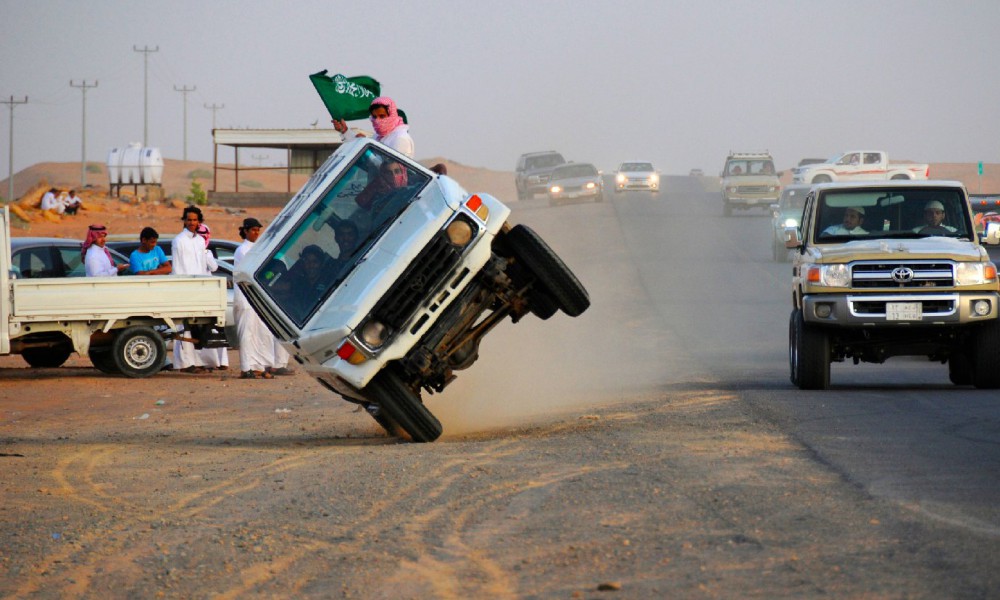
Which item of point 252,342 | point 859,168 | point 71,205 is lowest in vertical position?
point 252,342

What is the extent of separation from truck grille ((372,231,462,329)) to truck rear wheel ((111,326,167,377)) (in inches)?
362

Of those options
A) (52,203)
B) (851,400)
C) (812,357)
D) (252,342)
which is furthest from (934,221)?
(52,203)

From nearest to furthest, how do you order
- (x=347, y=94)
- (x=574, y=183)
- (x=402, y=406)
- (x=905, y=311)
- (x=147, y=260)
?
(x=402, y=406) → (x=347, y=94) → (x=905, y=311) → (x=147, y=260) → (x=574, y=183)

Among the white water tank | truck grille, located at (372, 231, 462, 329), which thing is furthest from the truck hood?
the white water tank

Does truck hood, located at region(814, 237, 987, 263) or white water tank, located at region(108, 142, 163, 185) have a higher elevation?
white water tank, located at region(108, 142, 163, 185)

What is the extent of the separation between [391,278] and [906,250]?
5.91 meters

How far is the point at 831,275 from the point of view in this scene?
13.5 meters

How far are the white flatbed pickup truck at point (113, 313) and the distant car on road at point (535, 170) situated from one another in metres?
37.5

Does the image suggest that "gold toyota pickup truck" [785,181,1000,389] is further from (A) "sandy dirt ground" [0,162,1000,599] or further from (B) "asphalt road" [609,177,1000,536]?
(A) "sandy dirt ground" [0,162,1000,599]

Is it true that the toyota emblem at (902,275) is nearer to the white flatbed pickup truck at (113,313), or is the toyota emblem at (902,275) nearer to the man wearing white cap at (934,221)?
the man wearing white cap at (934,221)

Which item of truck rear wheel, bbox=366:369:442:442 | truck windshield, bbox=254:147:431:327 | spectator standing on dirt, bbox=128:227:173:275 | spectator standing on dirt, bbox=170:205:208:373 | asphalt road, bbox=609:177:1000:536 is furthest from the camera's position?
spectator standing on dirt, bbox=128:227:173:275

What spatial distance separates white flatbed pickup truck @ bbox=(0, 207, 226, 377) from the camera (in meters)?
17.4

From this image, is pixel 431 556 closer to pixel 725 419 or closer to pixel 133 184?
pixel 725 419

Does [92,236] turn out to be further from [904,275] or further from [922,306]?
[922,306]
